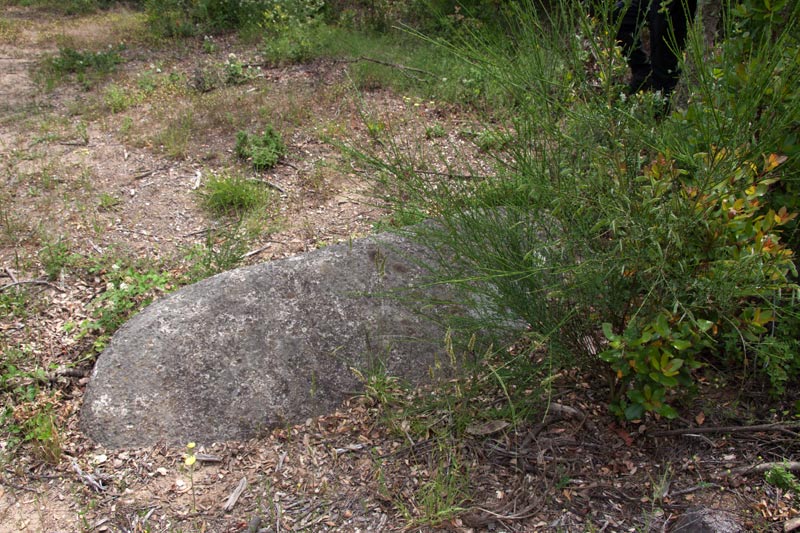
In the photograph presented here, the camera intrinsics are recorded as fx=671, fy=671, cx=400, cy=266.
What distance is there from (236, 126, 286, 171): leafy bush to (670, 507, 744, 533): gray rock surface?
3923 millimetres

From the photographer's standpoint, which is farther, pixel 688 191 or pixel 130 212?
pixel 130 212

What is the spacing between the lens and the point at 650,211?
1.99 metres

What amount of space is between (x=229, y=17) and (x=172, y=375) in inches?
272

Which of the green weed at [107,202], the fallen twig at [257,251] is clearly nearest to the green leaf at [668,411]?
the fallen twig at [257,251]

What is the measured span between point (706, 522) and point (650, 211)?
38.8 inches

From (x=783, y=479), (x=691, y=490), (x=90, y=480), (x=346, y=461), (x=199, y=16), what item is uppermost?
(x=199, y=16)

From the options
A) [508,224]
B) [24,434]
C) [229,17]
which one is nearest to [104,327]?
[24,434]

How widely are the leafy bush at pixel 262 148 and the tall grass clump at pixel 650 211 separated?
2718 mm

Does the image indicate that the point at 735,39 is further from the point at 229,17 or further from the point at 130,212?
the point at 229,17

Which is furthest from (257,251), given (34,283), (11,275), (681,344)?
(681,344)

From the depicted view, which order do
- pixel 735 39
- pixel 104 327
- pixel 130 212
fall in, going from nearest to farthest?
A: pixel 735 39 → pixel 104 327 → pixel 130 212

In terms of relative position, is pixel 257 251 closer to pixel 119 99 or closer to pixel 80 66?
pixel 119 99

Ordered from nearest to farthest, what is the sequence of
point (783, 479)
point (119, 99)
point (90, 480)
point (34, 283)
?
1. point (783, 479)
2. point (90, 480)
3. point (34, 283)
4. point (119, 99)

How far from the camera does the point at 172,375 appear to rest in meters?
3.04
